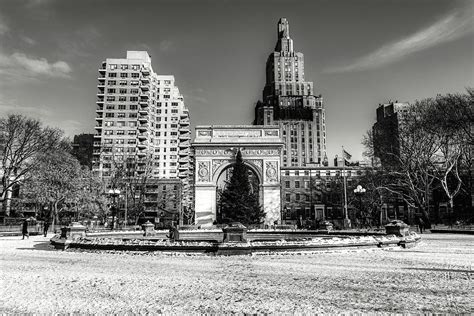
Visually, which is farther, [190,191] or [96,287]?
[190,191]

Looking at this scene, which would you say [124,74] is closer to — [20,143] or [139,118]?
[139,118]

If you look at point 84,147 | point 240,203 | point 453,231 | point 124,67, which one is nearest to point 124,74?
point 124,67

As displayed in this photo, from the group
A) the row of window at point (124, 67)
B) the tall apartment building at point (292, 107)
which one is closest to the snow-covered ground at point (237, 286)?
the row of window at point (124, 67)

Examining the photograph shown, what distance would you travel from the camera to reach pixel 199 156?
44750 mm

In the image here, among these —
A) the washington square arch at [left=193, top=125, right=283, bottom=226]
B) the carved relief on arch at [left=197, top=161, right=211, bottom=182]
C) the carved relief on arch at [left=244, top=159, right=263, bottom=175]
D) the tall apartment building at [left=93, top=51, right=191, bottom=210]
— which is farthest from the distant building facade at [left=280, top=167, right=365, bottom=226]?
the tall apartment building at [left=93, top=51, right=191, bottom=210]

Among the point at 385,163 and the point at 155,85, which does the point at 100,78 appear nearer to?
the point at 155,85

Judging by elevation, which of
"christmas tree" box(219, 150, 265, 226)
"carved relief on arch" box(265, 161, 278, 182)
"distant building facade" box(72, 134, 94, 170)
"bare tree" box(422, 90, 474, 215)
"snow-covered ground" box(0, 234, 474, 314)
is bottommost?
"snow-covered ground" box(0, 234, 474, 314)

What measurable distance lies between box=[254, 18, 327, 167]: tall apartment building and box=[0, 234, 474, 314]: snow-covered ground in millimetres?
→ 85092

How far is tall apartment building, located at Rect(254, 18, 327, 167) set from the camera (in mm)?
101012

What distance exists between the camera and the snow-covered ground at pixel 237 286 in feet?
17.3

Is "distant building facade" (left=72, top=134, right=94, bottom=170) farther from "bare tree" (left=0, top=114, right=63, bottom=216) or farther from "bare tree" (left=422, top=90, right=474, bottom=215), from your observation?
"bare tree" (left=422, top=90, right=474, bottom=215)

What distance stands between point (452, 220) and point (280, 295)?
34.5 metres

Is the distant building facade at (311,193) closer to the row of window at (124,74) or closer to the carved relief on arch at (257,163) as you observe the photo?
the carved relief on arch at (257,163)

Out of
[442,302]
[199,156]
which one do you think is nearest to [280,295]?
[442,302]
